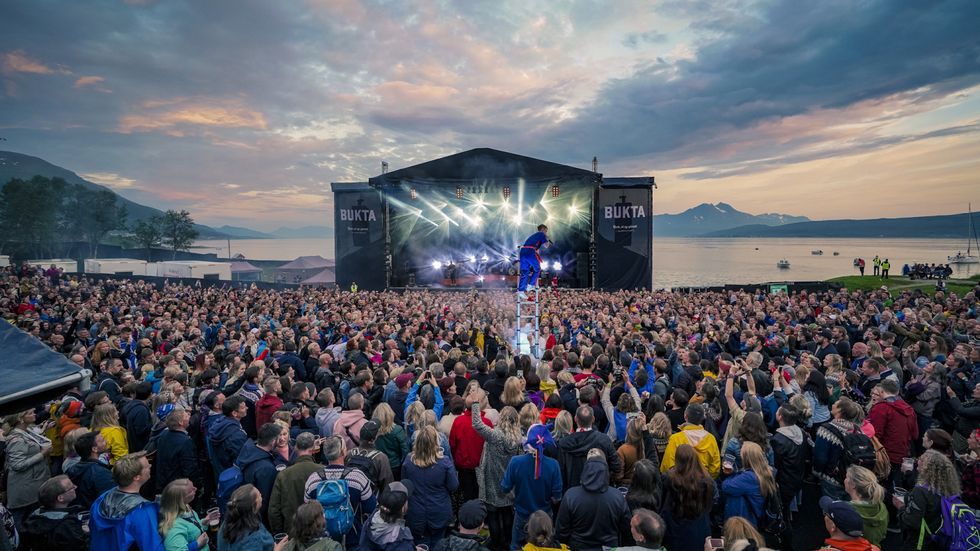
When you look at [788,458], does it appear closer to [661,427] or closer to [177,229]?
[661,427]

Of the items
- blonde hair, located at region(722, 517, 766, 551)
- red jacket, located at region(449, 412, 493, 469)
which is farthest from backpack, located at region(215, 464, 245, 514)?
blonde hair, located at region(722, 517, 766, 551)

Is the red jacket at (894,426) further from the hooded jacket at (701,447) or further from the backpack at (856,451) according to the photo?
the hooded jacket at (701,447)

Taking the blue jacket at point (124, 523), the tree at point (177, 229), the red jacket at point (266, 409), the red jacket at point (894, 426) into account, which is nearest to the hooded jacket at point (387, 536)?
the blue jacket at point (124, 523)

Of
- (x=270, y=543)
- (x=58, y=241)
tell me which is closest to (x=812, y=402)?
(x=270, y=543)

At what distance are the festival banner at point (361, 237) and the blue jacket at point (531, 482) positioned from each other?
22.0 metres

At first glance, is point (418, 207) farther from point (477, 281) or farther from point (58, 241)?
point (58, 241)

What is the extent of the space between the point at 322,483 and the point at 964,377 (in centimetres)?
799

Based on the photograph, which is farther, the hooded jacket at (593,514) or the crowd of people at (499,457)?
the hooded jacket at (593,514)

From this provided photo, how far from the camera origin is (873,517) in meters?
3.46

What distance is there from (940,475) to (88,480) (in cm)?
709

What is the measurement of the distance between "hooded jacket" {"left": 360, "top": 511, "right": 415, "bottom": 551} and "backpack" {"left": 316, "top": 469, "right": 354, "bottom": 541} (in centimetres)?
41

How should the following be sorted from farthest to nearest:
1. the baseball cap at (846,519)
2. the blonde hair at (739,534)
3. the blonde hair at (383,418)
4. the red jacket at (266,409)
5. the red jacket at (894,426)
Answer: the red jacket at (266,409) < the red jacket at (894,426) < the blonde hair at (383,418) < the baseball cap at (846,519) < the blonde hair at (739,534)

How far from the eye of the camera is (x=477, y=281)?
26703 millimetres

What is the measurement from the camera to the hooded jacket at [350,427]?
477cm
